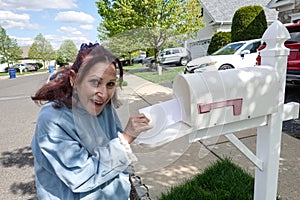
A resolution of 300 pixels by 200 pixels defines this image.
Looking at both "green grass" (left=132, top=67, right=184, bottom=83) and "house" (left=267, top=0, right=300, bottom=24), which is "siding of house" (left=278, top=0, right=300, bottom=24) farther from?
"green grass" (left=132, top=67, right=184, bottom=83)

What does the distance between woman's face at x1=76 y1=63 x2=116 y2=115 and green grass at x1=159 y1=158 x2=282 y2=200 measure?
161 centimetres

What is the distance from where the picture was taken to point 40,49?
5125 centimetres

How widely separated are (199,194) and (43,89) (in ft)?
5.71

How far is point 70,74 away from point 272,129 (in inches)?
46.3

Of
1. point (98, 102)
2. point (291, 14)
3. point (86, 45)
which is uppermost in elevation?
point (291, 14)

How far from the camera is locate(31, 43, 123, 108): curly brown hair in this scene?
0.90m

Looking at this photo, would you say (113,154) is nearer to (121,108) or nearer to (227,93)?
(121,108)

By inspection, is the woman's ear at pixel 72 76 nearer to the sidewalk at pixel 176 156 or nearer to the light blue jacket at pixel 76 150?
the light blue jacket at pixel 76 150

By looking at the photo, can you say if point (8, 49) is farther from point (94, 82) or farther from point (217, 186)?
point (94, 82)

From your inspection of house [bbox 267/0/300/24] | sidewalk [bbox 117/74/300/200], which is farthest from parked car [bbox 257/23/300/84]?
house [bbox 267/0/300/24]

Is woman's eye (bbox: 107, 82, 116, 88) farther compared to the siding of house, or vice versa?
the siding of house

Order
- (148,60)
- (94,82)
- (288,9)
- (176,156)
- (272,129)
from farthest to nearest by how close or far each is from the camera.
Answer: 1. (288,9)
2. (272,129)
3. (148,60)
4. (176,156)
5. (94,82)

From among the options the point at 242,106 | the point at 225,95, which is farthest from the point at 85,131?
the point at 242,106

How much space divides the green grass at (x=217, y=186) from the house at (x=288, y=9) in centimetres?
1014
